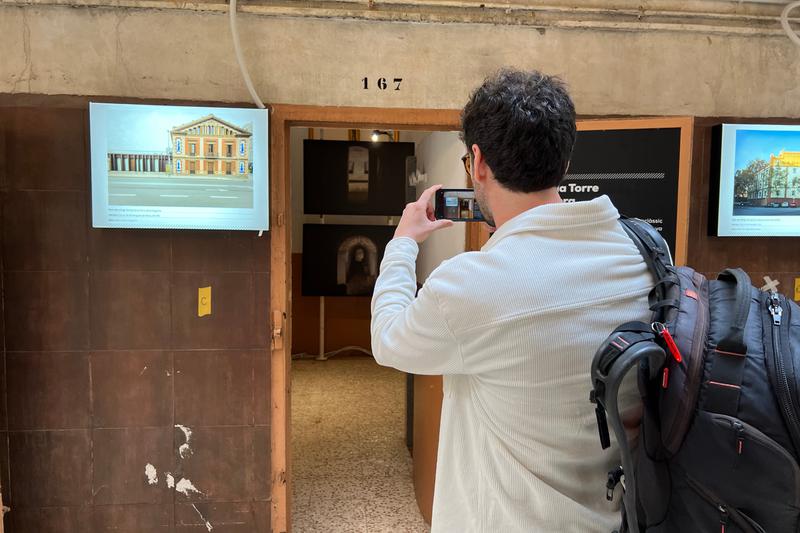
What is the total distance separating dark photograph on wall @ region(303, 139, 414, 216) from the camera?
4871 mm

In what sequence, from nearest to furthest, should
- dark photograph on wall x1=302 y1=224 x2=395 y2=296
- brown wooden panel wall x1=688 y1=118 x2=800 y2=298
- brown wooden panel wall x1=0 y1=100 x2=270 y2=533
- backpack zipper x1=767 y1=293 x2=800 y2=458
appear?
1. backpack zipper x1=767 y1=293 x2=800 y2=458
2. brown wooden panel wall x1=0 y1=100 x2=270 y2=533
3. brown wooden panel wall x1=688 y1=118 x2=800 y2=298
4. dark photograph on wall x1=302 y1=224 x2=395 y2=296

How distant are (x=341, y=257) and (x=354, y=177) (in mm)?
946

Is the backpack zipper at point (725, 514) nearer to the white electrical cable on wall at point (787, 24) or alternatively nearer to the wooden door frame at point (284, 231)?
the wooden door frame at point (284, 231)

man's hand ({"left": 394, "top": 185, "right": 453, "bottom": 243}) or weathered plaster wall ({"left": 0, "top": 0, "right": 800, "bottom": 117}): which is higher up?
weathered plaster wall ({"left": 0, "top": 0, "right": 800, "bottom": 117})

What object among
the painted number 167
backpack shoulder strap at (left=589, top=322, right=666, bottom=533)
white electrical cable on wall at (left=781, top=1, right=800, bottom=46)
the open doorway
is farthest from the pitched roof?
white electrical cable on wall at (left=781, top=1, right=800, bottom=46)

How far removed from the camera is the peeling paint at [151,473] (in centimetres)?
227

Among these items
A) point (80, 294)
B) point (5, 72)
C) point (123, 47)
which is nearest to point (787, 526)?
point (80, 294)

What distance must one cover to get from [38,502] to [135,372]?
2.37ft

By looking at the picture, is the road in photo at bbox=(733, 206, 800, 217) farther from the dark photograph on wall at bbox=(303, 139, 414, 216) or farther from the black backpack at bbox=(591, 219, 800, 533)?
the dark photograph on wall at bbox=(303, 139, 414, 216)

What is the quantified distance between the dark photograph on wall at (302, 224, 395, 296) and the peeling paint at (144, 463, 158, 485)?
3.24 m

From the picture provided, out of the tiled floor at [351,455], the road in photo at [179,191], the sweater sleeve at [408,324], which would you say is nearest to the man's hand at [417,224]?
the sweater sleeve at [408,324]

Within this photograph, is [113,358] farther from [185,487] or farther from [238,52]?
[238,52]

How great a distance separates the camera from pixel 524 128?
770 millimetres

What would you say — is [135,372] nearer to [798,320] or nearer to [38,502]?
[38,502]
